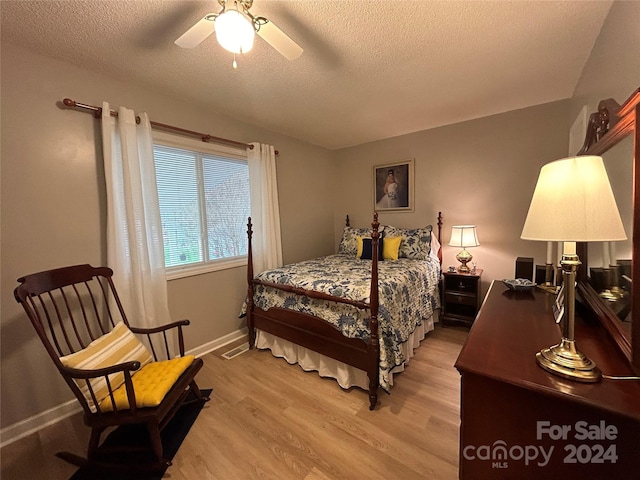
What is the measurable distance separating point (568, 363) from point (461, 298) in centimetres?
239

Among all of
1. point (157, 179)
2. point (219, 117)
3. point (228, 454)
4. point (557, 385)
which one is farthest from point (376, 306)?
point (219, 117)

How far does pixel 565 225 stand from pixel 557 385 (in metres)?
0.48

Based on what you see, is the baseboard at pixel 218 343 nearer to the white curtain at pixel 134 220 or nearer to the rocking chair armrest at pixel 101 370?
the white curtain at pixel 134 220

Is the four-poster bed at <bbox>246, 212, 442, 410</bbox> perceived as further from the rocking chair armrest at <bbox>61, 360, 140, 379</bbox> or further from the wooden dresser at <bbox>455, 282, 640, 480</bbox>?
the rocking chair armrest at <bbox>61, 360, 140, 379</bbox>

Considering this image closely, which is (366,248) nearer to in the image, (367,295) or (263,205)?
(263,205)

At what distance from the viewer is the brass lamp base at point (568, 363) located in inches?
32.1

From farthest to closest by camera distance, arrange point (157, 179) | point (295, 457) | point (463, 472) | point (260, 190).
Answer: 1. point (260, 190)
2. point (157, 179)
3. point (295, 457)
4. point (463, 472)

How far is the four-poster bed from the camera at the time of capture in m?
1.90

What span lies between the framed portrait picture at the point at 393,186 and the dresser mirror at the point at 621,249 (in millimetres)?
2409

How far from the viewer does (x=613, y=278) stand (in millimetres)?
1074

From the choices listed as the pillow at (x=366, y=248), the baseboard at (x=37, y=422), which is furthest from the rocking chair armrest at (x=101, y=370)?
the pillow at (x=366, y=248)

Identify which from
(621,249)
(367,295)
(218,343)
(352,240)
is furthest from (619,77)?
(218,343)

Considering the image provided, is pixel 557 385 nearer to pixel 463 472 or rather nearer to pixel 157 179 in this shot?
pixel 463 472

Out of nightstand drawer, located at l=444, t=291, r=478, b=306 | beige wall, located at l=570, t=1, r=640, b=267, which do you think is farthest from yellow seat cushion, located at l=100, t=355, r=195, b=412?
nightstand drawer, located at l=444, t=291, r=478, b=306
